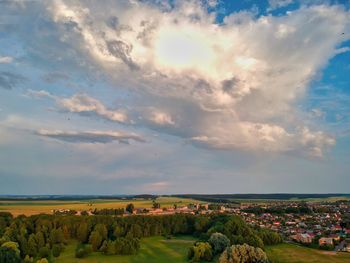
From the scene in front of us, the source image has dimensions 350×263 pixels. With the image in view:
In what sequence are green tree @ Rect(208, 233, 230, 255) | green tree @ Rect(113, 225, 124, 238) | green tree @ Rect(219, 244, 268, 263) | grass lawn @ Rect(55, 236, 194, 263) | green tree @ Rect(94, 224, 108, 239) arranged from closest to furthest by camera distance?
1. green tree @ Rect(219, 244, 268, 263)
2. grass lawn @ Rect(55, 236, 194, 263)
3. green tree @ Rect(208, 233, 230, 255)
4. green tree @ Rect(94, 224, 108, 239)
5. green tree @ Rect(113, 225, 124, 238)

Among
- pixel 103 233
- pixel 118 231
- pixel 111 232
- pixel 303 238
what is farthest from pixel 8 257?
pixel 303 238

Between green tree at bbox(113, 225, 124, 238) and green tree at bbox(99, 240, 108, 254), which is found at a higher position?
green tree at bbox(113, 225, 124, 238)

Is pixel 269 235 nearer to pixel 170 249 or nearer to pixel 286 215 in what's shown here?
pixel 170 249

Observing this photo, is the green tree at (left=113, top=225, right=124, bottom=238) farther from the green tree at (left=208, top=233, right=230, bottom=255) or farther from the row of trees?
the green tree at (left=208, top=233, right=230, bottom=255)

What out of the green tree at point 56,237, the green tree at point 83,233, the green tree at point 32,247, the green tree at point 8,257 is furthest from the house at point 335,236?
the green tree at point 8,257

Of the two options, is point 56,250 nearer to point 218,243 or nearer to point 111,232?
point 111,232

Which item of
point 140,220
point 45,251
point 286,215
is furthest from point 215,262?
point 286,215

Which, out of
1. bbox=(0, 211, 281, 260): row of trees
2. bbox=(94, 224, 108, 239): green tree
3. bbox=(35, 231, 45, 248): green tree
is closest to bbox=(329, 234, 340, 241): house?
bbox=(0, 211, 281, 260): row of trees
